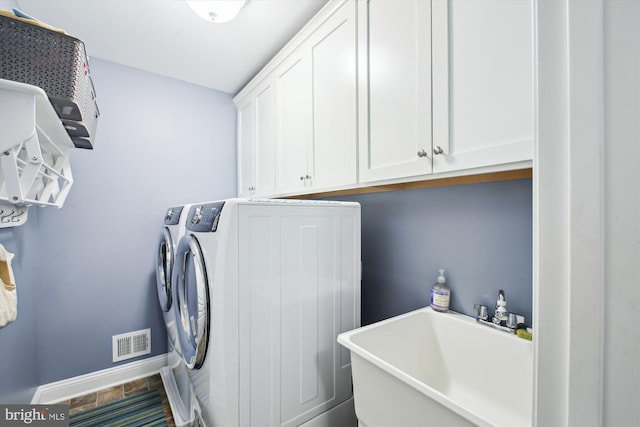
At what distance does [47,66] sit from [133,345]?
2.14 m

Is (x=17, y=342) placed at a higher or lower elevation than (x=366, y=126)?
lower

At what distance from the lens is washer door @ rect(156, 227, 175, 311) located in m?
1.68

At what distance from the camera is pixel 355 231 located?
Result: 148 centimetres

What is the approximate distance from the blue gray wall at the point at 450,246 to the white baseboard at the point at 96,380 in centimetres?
190

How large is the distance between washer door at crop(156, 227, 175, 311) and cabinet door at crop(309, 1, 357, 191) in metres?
0.98

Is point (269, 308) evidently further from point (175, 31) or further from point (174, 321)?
point (175, 31)

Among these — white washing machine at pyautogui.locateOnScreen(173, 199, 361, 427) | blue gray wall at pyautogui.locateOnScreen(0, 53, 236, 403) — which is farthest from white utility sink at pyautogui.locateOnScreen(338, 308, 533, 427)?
blue gray wall at pyautogui.locateOnScreen(0, 53, 236, 403)

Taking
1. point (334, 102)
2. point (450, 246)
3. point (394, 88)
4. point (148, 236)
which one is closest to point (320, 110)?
point (334, 102)

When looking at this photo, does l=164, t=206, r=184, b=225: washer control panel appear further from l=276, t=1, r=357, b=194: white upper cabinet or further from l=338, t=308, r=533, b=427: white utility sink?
l=338, t=308, r=533, b=427: white utility sink

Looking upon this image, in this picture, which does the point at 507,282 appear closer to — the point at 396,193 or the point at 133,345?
the point at 396,193

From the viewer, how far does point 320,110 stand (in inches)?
61.7

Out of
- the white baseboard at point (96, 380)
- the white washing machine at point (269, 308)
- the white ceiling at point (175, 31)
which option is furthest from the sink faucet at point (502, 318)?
the white baseboard at point (96, 380)

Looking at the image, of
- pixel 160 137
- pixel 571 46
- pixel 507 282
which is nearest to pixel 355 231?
pixel 507 282

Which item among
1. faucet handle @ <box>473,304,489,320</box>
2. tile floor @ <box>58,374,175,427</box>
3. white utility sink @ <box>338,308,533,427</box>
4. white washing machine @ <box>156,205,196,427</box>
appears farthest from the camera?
tile floor @ <box>58,374,175,427</box>
